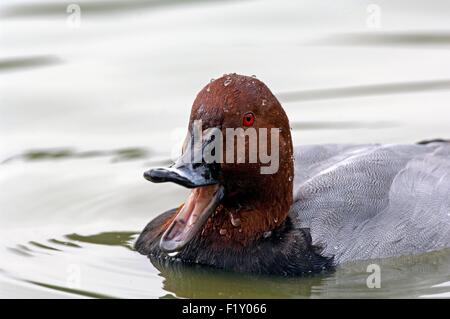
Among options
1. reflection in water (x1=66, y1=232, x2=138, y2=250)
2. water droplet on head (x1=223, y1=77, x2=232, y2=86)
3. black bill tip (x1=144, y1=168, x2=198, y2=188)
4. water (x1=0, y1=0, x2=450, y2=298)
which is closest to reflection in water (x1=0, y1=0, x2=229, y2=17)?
water (x1=0, y1=0, x2=450, y2=298)

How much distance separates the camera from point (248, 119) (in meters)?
9.23

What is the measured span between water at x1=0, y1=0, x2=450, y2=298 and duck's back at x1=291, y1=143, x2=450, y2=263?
0.14 m

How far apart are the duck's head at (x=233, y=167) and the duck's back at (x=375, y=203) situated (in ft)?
1.11

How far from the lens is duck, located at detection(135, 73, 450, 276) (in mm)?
9172

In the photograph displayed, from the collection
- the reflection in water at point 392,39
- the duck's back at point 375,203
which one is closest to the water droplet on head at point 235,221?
the duck's back at point 375,203

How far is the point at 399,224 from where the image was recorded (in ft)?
31.8

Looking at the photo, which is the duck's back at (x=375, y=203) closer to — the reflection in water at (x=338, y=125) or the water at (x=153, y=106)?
the water at (x=153, y=106)

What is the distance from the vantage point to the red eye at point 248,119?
363 inches

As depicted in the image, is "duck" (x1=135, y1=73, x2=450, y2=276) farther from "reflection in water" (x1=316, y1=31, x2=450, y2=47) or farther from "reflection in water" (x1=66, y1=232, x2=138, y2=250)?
"reflection in water" (x1=316, y1=31, x2=450, y2=47)
